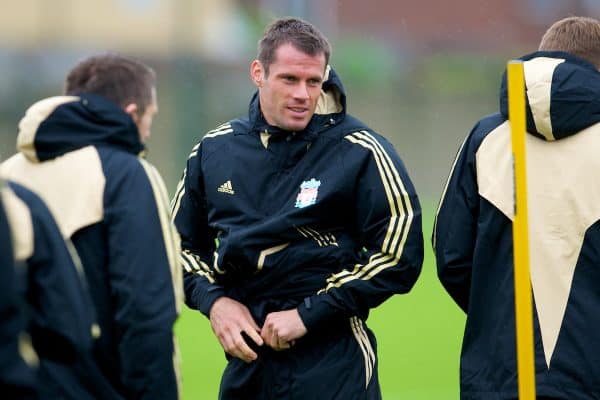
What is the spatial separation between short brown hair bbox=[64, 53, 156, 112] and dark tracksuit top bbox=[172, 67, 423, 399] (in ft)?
3.11

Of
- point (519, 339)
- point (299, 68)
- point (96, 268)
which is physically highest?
point (299, 68)

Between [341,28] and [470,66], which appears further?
[341,28]

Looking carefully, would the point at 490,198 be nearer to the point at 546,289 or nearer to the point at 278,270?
the point at 546,289

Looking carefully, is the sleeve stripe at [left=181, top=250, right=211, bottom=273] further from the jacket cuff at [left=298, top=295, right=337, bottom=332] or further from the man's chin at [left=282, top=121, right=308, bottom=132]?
the man's chin at [left=282, top=121, right=308, bottom=132]

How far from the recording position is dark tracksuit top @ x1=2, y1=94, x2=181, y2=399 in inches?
145

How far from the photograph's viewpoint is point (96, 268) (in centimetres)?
375

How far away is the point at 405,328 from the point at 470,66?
18992 mm

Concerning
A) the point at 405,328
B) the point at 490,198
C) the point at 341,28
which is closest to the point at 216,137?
the point at 490,198

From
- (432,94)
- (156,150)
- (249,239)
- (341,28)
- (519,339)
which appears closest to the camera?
(519,339)

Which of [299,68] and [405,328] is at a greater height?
[299,68]

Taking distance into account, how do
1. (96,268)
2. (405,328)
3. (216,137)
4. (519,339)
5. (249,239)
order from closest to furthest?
(96,268)
(519,339)
(249,239)
(216,137)
(405,328)

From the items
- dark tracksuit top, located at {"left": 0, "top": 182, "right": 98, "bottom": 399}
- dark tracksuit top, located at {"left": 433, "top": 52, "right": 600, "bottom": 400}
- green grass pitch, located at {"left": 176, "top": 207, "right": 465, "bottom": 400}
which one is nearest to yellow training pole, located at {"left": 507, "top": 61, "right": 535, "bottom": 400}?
dark tracksuit top, located at {"left": 433, "top": 52, "right": 600, "bottom": 400}

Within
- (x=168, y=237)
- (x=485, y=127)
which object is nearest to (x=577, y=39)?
(x=485, y=127)

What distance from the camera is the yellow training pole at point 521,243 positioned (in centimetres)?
424
